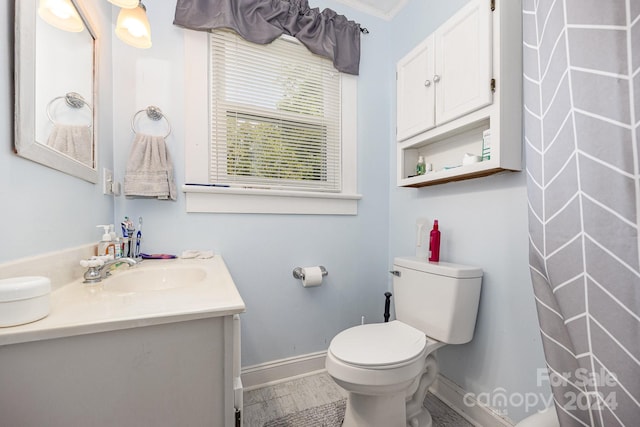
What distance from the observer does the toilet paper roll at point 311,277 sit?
1661 millimetres

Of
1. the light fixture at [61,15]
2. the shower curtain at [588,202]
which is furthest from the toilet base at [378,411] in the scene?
the light fixture at [61,15]

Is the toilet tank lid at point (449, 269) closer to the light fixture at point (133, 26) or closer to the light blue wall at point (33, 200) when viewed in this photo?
the light blue wall at point (33, 200)

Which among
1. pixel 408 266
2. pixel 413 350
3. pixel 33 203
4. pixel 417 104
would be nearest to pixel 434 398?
pixel 413 350

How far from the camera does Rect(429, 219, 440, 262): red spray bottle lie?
146 cm

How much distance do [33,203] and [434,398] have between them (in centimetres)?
192

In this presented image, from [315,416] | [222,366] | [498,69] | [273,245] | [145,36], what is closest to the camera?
[222,366]

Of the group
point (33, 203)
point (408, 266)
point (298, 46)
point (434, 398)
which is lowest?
point (434, 398)

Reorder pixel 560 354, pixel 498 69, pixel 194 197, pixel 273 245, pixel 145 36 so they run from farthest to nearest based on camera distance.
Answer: pixel 273 245 < pixel 194 197 < pixel 145 36 < pixel 498 69 < pixel 560 354

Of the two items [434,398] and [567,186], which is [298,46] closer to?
[567,186]

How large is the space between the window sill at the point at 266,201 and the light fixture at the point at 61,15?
722 millimetres

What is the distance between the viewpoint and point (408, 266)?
57.7 inches

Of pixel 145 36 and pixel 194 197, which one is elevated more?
pixel 145 36

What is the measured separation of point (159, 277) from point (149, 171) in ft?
1.73

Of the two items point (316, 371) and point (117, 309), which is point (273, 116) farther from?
point (316, 371)
